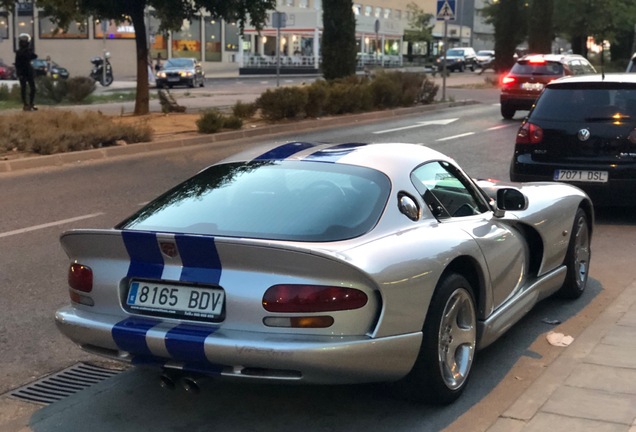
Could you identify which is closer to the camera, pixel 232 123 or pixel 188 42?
pixel 232 123

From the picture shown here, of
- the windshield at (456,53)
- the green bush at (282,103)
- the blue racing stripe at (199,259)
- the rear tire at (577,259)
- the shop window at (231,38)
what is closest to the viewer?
the blue racing stripe at (199,259)

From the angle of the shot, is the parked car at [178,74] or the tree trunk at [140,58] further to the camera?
the parked car at [178,74]

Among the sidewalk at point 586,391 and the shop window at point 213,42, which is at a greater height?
the shop window at point 213,42

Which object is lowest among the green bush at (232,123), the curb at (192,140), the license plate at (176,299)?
the curb at (192,140)

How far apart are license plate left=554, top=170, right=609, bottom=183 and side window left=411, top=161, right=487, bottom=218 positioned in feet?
15.8

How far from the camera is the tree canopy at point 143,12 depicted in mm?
22344

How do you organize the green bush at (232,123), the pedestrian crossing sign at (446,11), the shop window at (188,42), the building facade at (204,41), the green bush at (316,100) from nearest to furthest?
1. the green bush at (232,123)
2. the green bush at (316,100)
3. the pedestrian crossing sign at (446,11)
4. the building facade at (204,41)
5. the shop window at (188,42)

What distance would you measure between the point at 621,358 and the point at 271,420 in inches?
84.3

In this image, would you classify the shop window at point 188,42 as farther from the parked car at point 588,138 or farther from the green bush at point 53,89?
the parked car at point 588,138

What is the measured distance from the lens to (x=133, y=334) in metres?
4.36

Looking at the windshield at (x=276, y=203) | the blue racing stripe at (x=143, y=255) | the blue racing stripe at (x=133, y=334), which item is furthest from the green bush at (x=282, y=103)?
the blue racing stripe at (x=133, y=334)

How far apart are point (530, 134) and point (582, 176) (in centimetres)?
78

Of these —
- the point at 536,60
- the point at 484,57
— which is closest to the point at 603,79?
the point at 536,60

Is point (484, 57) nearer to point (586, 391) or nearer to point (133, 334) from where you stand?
point (586, 391)
